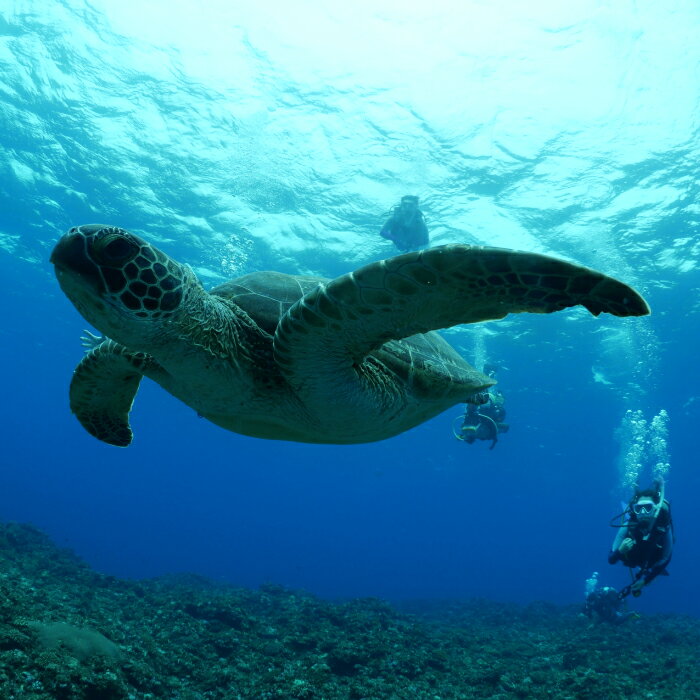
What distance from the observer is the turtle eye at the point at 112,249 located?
2168mm

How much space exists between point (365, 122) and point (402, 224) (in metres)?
3.31

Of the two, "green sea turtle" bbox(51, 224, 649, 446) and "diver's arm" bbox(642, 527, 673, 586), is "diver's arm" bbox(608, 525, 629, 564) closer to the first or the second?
"diver's arm" bbox(642, 527, 673, 586)

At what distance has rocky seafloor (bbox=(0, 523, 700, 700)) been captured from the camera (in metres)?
4.56

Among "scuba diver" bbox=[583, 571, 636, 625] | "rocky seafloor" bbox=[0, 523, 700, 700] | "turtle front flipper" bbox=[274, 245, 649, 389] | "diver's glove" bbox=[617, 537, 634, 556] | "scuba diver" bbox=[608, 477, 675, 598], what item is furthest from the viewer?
"scuba diver" bbox=[583, 571, 636, 625]

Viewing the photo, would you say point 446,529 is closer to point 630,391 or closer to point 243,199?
point 630,391

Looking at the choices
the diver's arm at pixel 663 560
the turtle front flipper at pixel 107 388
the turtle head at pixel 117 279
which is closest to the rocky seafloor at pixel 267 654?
the diver's arm at pixel 663 560

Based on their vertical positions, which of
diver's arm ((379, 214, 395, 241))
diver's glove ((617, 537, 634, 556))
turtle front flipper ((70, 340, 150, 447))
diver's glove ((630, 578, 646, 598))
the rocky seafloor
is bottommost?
the rocky seafloor

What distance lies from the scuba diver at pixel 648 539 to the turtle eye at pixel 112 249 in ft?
29.1

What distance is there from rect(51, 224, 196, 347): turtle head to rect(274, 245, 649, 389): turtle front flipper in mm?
620

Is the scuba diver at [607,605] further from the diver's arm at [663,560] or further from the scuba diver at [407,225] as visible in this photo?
the scuba diver at [407,225]

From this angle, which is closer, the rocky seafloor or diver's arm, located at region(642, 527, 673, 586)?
the rocky seafloor

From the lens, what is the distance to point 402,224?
1571 centimetres

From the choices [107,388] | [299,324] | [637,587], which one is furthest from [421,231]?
[299,324]

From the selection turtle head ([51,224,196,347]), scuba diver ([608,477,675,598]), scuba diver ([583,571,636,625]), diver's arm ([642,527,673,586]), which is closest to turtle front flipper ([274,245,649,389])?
turtle head ([51,224,196,347])
